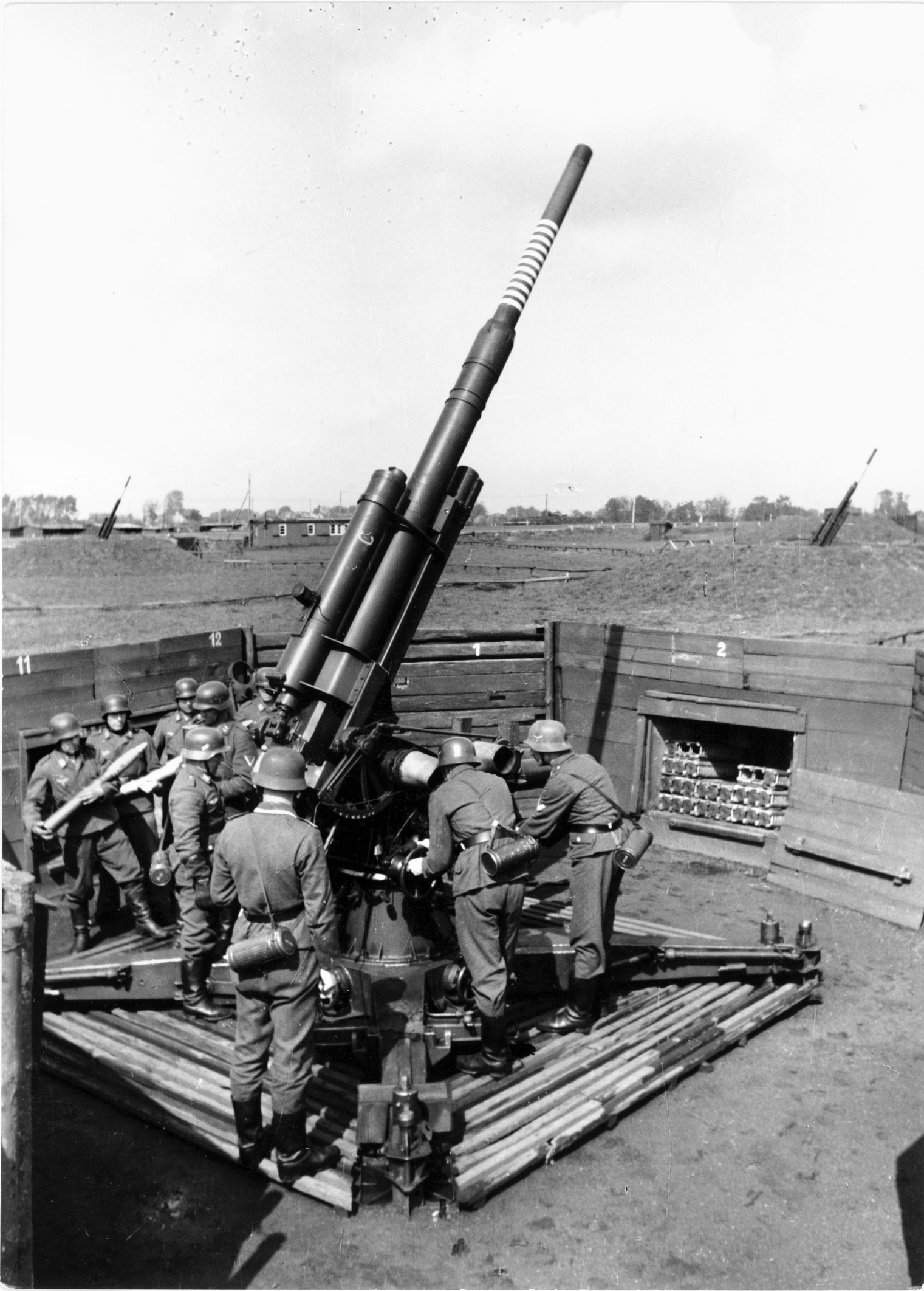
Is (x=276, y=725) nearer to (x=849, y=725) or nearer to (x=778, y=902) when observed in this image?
(x=778, y=902)

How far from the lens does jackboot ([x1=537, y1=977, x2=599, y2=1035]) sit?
5418mm

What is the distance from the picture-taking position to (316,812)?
527cm

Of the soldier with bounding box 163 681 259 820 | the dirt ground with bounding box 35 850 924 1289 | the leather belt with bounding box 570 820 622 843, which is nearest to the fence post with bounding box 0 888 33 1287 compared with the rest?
the dirt ground with bounding box 35 850 924 1289

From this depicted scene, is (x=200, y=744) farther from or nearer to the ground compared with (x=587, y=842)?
farther from the ground

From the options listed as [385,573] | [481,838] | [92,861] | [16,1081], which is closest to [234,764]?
[92,861]

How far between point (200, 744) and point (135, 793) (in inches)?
61.6

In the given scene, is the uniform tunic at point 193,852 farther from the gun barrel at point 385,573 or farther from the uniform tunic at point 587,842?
the uniform tunic at point 587,842

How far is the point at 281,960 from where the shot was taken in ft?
13.9

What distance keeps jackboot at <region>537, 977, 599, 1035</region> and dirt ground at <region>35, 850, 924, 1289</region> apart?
1.93 ft

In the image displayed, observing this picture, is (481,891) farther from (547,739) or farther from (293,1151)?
(293,1151)

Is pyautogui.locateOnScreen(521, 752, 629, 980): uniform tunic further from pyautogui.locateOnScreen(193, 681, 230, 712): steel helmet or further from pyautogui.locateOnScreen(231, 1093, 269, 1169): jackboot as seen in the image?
pyautogui.locateOnScreen(193, 681, 230, 712): steel helmet

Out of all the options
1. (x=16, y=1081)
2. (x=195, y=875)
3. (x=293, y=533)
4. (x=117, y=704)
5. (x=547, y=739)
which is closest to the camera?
(x=16, y=1081)

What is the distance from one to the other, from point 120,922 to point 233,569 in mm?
18624

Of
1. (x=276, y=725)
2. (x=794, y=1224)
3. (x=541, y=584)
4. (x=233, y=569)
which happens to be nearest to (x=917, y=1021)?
(x=794, y=1224)
